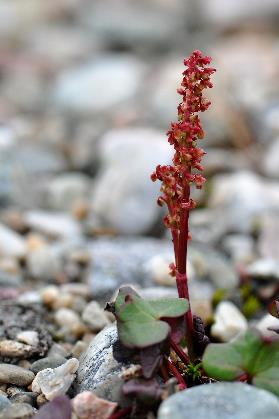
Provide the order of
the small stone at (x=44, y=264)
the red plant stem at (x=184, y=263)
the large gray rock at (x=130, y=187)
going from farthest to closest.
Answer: the large gray rock at (x=130, y=187) → the small stone at (x=44, y=264) → the red plant stem at (x=184, y=263)

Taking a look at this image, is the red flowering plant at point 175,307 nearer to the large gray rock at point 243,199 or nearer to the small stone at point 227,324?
the small stone at point 227,324

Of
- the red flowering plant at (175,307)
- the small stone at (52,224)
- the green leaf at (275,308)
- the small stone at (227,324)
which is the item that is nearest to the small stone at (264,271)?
the small stone at (227,324)

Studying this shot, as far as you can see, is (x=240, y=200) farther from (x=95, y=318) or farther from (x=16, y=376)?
(x=16, y=376)

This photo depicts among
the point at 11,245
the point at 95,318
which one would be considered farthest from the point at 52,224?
the point at 95,318

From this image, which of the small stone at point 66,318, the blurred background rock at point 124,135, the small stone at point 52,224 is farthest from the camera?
the small stone at point 52,224

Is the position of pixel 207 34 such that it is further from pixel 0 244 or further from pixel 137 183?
pixel 0 244

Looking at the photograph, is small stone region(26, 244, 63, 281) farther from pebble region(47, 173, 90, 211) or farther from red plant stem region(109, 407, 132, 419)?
red plant stem region(109, 407, 132, 419)
